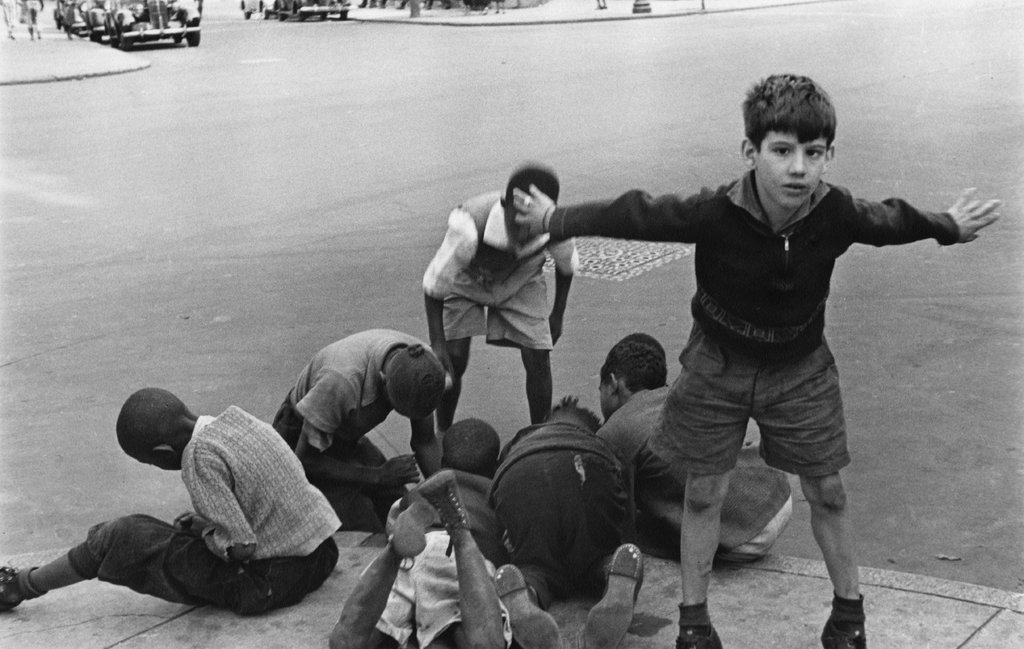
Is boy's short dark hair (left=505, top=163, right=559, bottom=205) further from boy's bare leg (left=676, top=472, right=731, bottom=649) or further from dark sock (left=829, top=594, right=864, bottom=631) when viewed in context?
dark sock (left=829, top=594, right=864, bottom=631)

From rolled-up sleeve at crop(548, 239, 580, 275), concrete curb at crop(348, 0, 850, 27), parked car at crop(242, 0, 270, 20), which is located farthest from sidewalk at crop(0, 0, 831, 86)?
rolled-up sleeve at crop(548, 239, 580, 275)

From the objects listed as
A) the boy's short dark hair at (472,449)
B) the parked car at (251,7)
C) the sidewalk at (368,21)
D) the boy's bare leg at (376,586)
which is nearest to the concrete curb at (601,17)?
the sidewalk at (368,21)

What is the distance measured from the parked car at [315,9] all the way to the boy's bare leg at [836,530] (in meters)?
35.2

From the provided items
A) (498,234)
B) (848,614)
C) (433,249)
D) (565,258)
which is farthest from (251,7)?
(848,614)

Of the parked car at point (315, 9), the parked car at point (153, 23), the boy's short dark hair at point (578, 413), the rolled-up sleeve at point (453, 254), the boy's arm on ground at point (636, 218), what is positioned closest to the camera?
the boy's arm on ground at point (636, 218)

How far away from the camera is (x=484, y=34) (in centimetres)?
2719

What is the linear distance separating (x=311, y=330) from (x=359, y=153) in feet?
18.1

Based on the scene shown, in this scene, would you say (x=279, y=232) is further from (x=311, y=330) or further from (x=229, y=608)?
(x=229, y=608)

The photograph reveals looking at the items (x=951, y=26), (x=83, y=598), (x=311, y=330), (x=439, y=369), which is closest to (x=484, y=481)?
(x=439, y=369)

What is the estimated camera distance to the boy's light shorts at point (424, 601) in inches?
148

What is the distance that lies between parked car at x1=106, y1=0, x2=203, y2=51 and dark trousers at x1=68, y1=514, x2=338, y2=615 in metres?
26.1

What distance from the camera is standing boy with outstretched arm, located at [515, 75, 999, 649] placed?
329cm

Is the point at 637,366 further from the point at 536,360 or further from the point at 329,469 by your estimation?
the point at 329,469

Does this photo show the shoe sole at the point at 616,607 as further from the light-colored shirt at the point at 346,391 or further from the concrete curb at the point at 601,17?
the concrete curb at the point at 601,17
